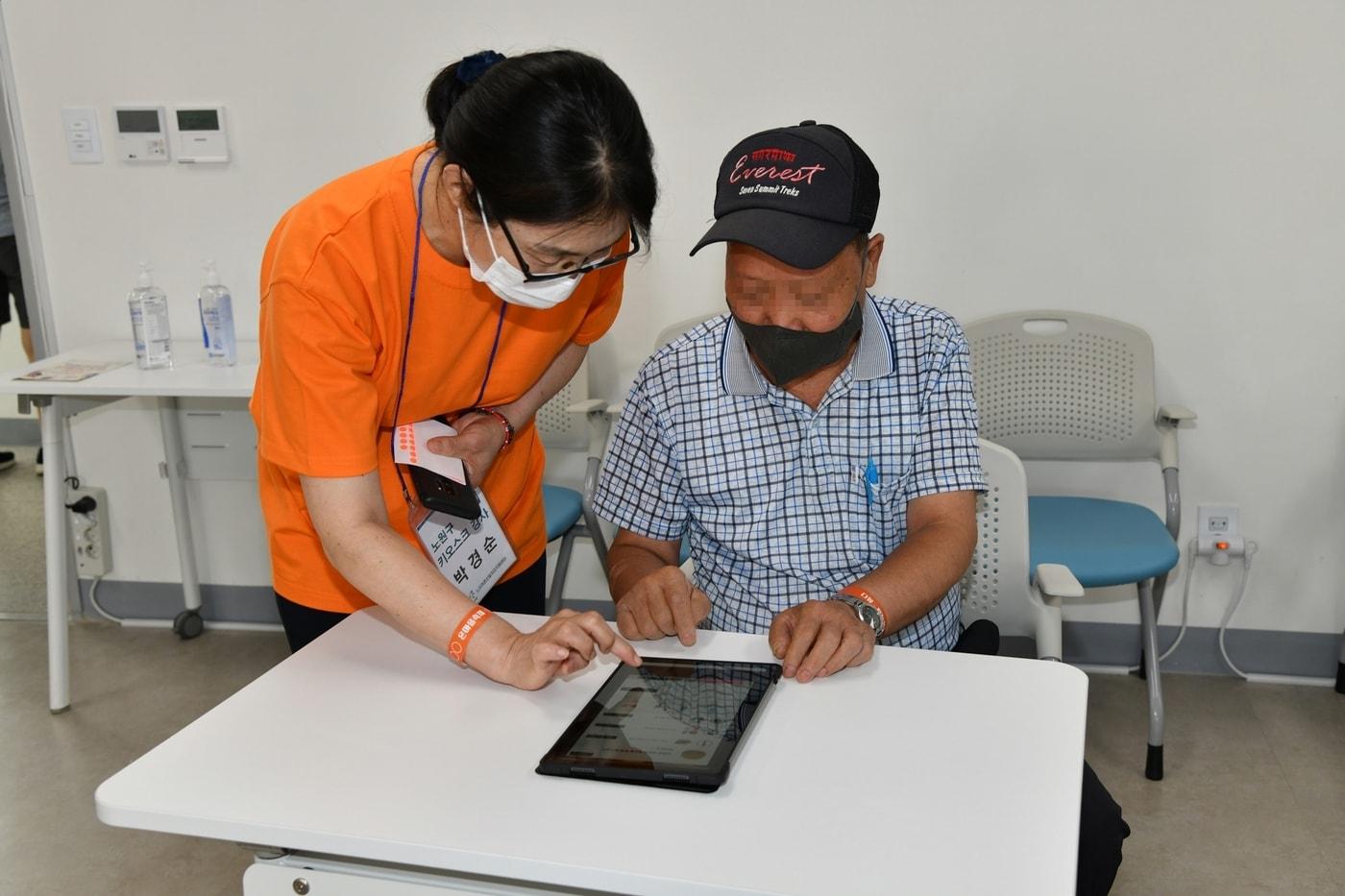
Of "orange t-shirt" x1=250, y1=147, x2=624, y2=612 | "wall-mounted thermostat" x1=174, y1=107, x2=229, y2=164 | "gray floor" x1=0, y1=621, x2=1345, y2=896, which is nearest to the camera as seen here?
"orange t-shirt" x1=250, y1=147, x2=624, y2=612

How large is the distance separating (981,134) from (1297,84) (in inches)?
27.6

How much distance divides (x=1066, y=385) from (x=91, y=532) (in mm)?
2817

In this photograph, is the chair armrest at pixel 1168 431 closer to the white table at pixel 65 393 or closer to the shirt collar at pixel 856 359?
the shirt collar at pixel 856 359

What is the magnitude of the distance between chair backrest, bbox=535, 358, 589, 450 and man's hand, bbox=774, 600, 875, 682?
167 centimetres

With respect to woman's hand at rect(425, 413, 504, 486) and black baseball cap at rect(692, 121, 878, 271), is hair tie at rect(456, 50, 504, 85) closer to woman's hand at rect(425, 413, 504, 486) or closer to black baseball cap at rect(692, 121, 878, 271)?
black baseball cap at rect(692, 121, 878, 271)

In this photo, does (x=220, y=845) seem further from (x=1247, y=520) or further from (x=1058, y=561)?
(x=1247, y=520)

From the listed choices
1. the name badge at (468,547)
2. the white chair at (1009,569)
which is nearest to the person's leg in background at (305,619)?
the name badge at (468,547)

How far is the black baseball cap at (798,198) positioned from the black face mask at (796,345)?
0.10 m

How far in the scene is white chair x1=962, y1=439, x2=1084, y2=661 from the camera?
6.46 feet

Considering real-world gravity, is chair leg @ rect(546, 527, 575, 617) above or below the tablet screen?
below

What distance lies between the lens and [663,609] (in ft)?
4.96

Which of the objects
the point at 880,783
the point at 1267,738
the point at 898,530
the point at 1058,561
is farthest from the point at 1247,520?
the point at 880,783

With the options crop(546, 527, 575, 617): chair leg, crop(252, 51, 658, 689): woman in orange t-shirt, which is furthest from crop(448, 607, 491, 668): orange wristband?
crop(546, 527, 575, 617): chair leg

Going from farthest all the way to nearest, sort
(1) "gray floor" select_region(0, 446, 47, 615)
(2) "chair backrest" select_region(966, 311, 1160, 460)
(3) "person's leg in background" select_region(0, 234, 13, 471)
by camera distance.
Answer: (1) "gray floor" select_region(0, 446, 47, 615) < (3) "person's leg in background" select_region(0, 234, 13, 471) < (2) "chair backrest" select_region(966, 311, 1160, 460)
